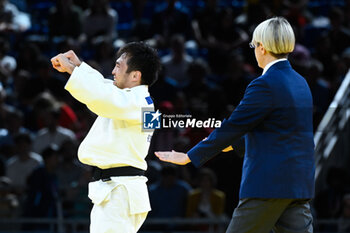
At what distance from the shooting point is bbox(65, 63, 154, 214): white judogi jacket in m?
4.07

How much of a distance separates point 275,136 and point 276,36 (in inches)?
22.0

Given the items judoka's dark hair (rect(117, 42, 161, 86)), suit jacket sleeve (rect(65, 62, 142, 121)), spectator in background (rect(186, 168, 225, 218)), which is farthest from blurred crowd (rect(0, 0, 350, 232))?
suit jacket sleeve (rect(65, 62, 142, 121))

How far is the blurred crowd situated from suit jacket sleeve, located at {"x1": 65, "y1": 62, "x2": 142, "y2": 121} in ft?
10.4

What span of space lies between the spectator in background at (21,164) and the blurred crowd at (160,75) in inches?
0.5

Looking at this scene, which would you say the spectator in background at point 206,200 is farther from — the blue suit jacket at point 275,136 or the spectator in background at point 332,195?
the blue suit jacket at point 275,136

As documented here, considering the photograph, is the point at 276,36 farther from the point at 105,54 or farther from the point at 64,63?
the point at 105,54

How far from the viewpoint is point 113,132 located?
423 cm

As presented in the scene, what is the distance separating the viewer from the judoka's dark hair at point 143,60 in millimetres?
4395

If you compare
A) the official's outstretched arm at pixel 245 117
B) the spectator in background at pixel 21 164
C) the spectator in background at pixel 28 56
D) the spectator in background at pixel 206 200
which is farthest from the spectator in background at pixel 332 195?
the spectator in background at pixel 28 56

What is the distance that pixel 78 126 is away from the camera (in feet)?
33.1

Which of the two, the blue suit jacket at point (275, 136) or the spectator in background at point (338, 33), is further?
the spectator in background at point (338, 33)

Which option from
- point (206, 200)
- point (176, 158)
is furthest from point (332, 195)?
point (176, 158)

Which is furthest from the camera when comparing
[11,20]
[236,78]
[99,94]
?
[11,20]

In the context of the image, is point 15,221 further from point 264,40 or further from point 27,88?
point 264,40
